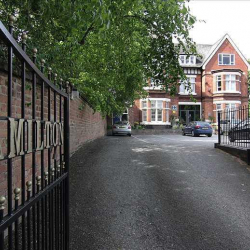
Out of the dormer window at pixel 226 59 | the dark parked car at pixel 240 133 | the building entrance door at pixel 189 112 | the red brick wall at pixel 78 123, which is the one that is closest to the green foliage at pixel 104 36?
the red brick wall at pixel 78 123

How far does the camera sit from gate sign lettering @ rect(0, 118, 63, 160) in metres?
1.34

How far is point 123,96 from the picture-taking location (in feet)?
64.8

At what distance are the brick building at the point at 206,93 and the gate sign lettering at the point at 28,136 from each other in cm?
2938

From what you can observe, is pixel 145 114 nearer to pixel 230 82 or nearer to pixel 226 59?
pixel 230 82

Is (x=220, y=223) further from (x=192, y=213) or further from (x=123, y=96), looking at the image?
(x=123, y=96)

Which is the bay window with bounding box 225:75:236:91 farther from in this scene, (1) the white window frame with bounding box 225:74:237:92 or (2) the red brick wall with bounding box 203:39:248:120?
(2) the red brick wall with bounding box 203:39:248:120

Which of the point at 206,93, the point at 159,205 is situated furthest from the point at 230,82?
the point at 159,205

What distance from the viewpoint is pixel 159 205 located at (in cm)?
441

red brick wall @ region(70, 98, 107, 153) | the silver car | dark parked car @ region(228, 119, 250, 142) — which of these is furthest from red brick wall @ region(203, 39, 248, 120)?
dark parked car @ region(228, 119, 250, 142)

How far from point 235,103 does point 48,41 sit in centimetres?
3083

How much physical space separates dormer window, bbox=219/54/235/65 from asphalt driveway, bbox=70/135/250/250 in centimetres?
2843

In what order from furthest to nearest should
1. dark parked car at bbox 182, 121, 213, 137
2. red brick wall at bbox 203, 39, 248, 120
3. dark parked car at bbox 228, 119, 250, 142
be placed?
red brick wall at bbox 203, 39, 248, 120 < dark parked car at bbox 182, 121, 213, 137 < dark parked car at bbox 228, 119, 250, 142

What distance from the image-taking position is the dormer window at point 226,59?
32.8 metres

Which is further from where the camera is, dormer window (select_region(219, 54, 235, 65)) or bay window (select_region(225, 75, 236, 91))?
dormer window (select_region(219, 54, 235, 65))
